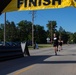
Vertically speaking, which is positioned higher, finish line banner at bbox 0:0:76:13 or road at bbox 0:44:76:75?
finish line banner at bbox 0:0:76:13

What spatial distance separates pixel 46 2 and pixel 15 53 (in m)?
5.97

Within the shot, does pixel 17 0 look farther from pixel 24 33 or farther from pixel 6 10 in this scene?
pixel 24 33

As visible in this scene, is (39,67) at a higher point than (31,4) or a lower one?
lower

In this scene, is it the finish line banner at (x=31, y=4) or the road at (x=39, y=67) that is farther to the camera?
the finish line banner at (x=31, y=4)

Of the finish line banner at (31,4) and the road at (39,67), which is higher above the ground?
the finish line banner at (31,4)

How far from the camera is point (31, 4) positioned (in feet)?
60.4

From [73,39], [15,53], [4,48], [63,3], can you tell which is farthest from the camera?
[73,39]

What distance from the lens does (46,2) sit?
1820cm

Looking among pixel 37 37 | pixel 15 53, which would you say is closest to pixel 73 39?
pixel 37 37

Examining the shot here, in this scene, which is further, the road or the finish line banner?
the finish line banner

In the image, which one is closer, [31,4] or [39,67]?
[39,67]

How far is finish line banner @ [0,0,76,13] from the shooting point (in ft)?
59.0

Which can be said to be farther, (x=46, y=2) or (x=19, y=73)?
(x=46, y=2)

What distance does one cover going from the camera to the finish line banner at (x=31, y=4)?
1797cm
